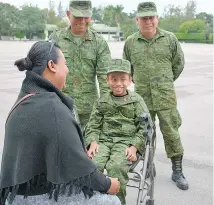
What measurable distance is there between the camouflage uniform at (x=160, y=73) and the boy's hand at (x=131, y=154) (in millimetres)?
1056

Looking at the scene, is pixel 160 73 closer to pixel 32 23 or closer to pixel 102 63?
pixel 102 63

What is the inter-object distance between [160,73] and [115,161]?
53.4 inches

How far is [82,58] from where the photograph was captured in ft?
12.1

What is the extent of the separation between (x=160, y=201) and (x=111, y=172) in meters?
1.20

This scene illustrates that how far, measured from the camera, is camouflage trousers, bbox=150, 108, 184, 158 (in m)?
4.10

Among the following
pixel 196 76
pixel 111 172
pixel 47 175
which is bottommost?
pixel 196 76

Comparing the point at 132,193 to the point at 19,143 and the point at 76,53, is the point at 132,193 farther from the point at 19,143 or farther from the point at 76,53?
the point at 19,143

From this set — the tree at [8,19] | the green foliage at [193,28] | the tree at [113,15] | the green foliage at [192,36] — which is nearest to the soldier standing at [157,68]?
the green foliage at [192,36]

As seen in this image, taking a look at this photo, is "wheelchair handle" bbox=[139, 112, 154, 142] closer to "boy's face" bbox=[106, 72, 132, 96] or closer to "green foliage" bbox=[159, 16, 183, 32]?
"boy's face" bbox=[106, 72, 132, 96]

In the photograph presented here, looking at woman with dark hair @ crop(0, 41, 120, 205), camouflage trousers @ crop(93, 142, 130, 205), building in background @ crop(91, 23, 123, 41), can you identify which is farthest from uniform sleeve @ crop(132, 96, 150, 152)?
building in background @ crop(91, 23, 123, 41)

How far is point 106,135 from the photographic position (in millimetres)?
3350

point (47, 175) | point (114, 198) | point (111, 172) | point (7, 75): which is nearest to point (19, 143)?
point (47, 175)

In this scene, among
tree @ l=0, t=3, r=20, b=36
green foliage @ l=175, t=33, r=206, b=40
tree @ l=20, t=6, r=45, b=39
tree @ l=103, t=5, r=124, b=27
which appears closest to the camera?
green foliage @ l=175, t=33, r=206, b=40

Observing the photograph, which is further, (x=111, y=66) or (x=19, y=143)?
(x=111, y=66)
